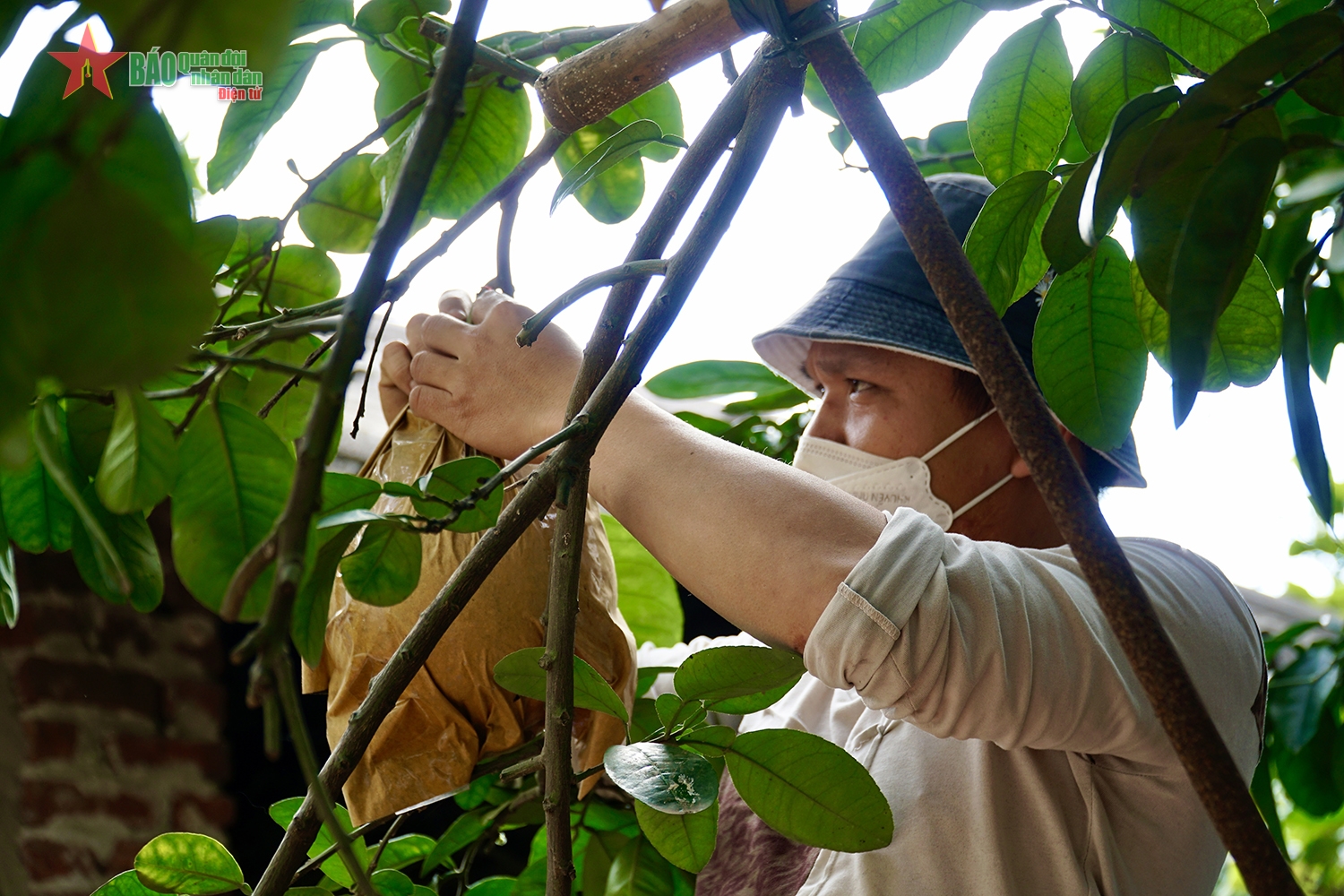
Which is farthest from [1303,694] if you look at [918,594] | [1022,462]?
[918,594]

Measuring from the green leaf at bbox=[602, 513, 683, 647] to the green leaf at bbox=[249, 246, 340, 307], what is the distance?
0.41 metres

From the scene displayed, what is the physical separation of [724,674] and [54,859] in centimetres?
126

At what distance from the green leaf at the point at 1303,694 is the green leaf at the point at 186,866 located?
1122mm

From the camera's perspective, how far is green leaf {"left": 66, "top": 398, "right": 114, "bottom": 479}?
0.40 meters

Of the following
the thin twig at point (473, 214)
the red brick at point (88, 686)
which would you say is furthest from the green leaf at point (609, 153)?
the red brick at point (88, 686)

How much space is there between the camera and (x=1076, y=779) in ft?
2.50

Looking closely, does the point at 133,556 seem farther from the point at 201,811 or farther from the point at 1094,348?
the point at 201,811

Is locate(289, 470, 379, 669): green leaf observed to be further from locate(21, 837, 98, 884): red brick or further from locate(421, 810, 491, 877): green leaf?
locate(21, 837, 98, 884): red brick

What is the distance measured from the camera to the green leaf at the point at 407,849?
0.80 m

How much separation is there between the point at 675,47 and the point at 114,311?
1.31 feet

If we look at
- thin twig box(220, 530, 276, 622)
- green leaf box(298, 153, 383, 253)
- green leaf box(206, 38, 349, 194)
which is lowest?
thin twig box(220, 530, 276, 622)

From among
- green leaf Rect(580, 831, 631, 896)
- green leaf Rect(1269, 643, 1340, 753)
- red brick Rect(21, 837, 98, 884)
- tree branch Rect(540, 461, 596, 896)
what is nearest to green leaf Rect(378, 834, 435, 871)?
green leaf Rect(580, 831, 631, 896)

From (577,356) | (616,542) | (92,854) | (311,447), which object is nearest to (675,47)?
(577,356)

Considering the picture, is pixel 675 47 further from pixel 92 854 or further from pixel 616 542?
pixel 92 854
